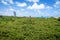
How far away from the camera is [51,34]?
12.2 metres

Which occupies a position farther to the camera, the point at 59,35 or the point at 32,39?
the point at 59,35

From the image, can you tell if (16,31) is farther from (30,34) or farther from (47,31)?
(47,31)

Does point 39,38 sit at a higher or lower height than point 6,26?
lower

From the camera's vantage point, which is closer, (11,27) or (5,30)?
(5,30)

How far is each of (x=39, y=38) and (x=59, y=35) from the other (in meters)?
2.01

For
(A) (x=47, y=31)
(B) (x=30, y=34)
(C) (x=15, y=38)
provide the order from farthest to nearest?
(A) (x=47, y=31) → (B) (x=30, y=34) → (C) (x=15, y=38)

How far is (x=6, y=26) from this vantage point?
43.4 ft

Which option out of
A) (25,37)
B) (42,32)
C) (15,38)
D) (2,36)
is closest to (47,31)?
(42,32)

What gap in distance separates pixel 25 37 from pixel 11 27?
2274mm

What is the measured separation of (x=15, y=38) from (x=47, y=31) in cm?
323

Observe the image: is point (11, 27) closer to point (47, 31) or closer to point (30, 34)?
point (30, 34)

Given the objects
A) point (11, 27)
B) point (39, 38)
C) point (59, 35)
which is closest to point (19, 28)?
point (11, 27)

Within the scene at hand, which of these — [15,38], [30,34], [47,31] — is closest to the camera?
[15,38]

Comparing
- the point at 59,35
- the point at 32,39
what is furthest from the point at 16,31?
the point at 59,35
